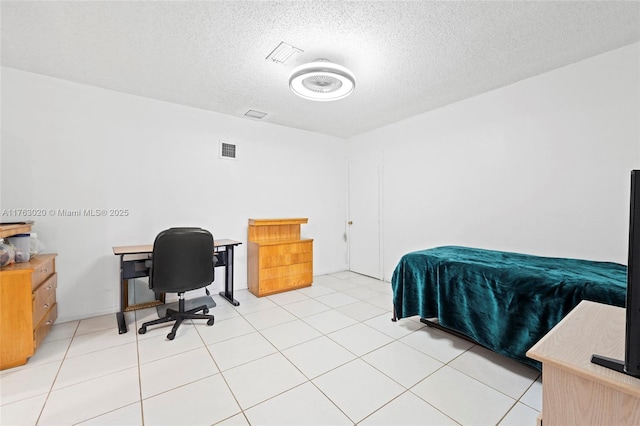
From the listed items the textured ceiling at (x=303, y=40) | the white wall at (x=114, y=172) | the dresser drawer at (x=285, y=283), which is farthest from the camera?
the dresser drawer at (x=285, y=283)

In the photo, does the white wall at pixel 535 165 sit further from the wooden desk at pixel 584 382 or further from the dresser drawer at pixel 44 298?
the dresser drawer at pixel 44 298

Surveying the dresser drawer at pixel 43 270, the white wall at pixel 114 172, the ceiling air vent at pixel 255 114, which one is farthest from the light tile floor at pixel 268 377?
the ceiling air vent at pixel 255 114

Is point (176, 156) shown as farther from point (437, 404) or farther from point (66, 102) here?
point (437, 404)

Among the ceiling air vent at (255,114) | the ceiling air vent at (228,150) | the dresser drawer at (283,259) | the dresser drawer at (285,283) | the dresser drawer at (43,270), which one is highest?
the ceiling air vent at (255,114)

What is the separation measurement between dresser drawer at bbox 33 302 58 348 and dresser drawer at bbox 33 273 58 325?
53 mm

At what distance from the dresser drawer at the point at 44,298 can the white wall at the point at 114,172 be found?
220mm

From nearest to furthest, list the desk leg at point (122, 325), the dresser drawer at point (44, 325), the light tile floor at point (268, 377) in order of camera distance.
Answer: the light tile floor at point (268, 377) → the dresser drawer at point (44, 325) → the desk leg at point (122, 325)

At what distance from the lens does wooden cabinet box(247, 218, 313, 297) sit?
3971 mm

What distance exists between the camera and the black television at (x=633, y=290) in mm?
765

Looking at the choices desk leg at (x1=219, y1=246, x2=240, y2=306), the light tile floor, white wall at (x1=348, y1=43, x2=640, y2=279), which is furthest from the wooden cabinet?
white wall at (x1=348, y1=43, x2=640, y2=279)

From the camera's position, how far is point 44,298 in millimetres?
2533

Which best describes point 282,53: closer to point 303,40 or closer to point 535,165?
point 303,40

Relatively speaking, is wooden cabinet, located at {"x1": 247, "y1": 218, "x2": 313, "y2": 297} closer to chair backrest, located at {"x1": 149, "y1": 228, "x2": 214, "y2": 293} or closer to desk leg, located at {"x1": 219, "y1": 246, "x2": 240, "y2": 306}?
desk leg, located at {"x1": 219, "y1": 246, "x2": 240, "y2": 306}

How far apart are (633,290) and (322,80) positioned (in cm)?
269
